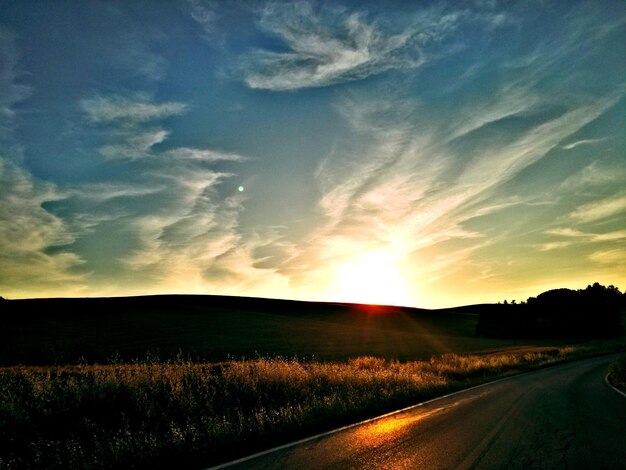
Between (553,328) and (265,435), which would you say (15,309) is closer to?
(265,435)

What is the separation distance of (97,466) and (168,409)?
3317 mm

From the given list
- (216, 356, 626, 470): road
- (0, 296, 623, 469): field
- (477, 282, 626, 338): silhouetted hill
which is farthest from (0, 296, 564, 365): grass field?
(477, 282, 626, 338): silhouetted hill

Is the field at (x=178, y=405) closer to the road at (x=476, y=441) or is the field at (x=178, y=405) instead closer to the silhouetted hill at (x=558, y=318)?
the road at (x=476, y=441)

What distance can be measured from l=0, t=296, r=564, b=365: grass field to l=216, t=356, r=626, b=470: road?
12.9 m

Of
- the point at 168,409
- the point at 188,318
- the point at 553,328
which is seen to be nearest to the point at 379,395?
the point at 168,409

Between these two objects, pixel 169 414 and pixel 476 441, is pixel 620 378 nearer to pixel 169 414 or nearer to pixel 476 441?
pixel 476 441

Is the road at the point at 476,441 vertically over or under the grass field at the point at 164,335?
under

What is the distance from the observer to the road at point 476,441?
6633 millimetres

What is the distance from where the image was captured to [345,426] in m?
9.55

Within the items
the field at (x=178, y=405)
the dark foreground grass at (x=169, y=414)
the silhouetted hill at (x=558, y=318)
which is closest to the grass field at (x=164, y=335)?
the field at (x=178, y=405)

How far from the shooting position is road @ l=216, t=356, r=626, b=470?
6.63 metres

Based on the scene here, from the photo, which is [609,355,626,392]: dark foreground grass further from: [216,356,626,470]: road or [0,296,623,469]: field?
[216,356,626,470]: road

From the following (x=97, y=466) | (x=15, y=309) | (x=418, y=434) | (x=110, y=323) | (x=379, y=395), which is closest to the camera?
(x=97, y=466)

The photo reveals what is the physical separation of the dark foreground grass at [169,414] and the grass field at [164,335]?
9.12 meters
